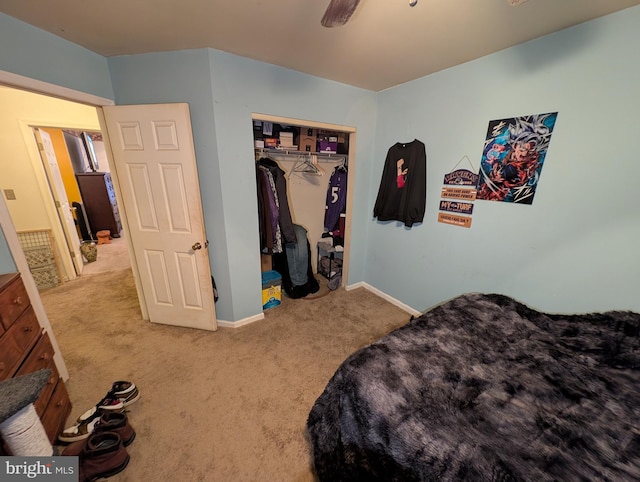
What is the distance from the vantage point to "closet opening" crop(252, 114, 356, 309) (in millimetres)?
2361

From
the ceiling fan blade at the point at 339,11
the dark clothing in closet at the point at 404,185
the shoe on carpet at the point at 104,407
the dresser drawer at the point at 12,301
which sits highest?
the ceiling fan blade at the point at 339,11

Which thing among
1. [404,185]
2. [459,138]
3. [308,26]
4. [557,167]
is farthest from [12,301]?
[557,167]

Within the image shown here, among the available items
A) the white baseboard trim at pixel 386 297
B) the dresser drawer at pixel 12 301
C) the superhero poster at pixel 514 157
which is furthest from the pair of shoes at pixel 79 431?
the superhero poster at pixel 514 157

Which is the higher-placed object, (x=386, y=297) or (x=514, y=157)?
(x=514, y=157)

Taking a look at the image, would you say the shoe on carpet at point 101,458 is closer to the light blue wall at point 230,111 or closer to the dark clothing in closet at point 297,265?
the light blue wall at point 230,111

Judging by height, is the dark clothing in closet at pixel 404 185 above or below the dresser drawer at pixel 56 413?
above

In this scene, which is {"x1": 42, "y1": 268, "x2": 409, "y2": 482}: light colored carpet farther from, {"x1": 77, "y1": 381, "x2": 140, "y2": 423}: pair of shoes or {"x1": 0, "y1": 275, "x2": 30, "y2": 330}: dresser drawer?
{"x1": 0, "y1": 275, "x2": 30, "y2": 330}: dresser drawer

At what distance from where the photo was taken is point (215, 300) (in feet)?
7.33

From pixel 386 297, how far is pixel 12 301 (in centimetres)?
296

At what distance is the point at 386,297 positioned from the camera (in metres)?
2.79

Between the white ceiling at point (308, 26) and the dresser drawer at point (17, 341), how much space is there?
170cm

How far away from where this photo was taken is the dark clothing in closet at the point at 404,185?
2.22 m

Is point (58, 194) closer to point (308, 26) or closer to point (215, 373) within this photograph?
point (215, 373)

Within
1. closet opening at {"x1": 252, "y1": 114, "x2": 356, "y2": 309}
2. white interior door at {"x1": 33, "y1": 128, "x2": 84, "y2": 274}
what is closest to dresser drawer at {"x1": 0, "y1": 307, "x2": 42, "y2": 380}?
closet opening at {"x1": 252, "y1": 114, "x2": 356, "y2": 309}
